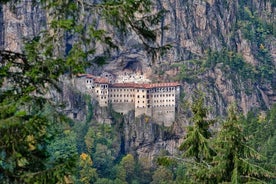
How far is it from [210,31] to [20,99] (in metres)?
91.8

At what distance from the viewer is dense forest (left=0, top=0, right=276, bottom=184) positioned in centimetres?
909

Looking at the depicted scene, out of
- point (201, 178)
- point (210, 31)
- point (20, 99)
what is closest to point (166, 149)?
point (210, 31)

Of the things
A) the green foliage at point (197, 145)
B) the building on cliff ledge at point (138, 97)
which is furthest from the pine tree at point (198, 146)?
the building on cliff ledge at point (138, 97)

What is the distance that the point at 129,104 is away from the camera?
86.0m

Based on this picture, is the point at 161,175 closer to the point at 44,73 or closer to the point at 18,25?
the point at 18,25

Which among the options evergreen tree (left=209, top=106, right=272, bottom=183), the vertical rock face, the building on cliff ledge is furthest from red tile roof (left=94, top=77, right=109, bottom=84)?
evergreen tree (left=209, top=106, right=272, bottom=183)

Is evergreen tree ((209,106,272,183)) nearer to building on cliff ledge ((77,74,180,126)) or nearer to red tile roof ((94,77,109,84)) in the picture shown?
red tile roof ((94,77,109,84))

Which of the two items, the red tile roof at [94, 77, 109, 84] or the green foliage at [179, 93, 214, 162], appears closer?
the green foliage at [179, 93, 214, 162]

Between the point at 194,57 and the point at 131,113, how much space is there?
1504 cm

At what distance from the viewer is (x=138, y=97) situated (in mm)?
85562

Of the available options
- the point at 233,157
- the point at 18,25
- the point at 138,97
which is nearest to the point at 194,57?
the point at 138,97

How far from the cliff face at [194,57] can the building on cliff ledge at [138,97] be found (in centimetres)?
113

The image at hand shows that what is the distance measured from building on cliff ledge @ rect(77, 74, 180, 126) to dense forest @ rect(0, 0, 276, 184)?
913 millimetres

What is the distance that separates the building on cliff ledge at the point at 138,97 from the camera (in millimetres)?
85375
